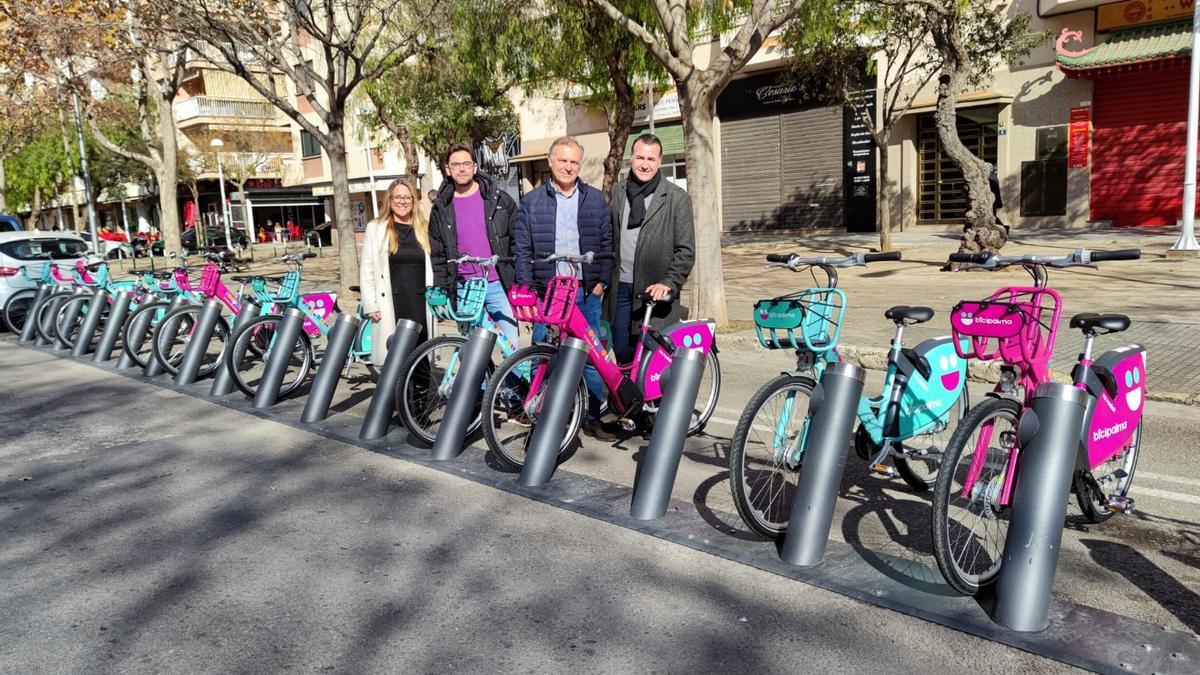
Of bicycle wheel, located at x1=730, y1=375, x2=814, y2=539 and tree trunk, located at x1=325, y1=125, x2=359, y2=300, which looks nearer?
bicycle wheel, located at x1=730, y1=375, x2=814, y2=539

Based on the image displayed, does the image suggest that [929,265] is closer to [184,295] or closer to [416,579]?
[184,295]

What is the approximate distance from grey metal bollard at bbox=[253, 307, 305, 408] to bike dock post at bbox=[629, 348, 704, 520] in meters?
3.78

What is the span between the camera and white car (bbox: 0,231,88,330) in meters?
13.0

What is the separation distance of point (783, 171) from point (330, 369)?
71.4 feet

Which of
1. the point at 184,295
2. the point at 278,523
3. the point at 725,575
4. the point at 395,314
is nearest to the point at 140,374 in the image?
the point at 184,295

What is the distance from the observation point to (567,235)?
5.85 m

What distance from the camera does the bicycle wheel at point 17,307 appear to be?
1296cm

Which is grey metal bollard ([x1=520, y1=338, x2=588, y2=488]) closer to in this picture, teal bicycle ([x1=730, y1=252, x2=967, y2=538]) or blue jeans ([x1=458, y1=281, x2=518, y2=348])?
teal bicycle ([x1=730, y1=252, x2=967, y2=538])

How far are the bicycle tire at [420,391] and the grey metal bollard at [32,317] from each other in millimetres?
8532

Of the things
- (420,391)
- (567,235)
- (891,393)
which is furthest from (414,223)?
(891,393)

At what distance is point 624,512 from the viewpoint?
15.5 ft

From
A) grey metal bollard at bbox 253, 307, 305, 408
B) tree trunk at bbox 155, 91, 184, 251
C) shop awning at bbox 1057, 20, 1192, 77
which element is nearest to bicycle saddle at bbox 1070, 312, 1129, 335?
grey metal bollard at bbox 253, 307, 305, 408

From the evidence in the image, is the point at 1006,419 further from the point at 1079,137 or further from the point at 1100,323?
the point at 1079,137

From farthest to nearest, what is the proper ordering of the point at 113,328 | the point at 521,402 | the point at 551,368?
the point at 113,328
the point at 521,402
the point at 551,368
